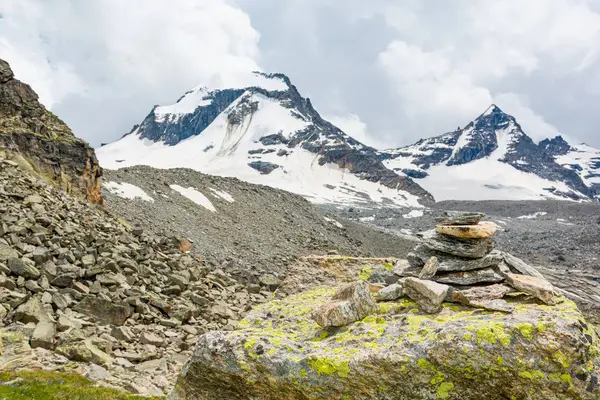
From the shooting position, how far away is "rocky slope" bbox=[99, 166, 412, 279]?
126 feet

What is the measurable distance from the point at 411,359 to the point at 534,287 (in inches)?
101

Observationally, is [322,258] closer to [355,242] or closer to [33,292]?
[33,292]

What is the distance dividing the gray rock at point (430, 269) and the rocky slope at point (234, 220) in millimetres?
24856

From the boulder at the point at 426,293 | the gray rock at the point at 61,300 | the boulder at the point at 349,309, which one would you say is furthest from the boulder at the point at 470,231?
the gray rock at the point at 61,300

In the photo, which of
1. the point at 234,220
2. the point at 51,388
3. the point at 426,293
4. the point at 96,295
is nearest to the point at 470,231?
the point at 426,293

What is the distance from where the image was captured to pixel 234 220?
52.5 metres

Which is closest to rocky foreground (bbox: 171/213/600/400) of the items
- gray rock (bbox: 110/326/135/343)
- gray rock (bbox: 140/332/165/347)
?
gray rock (bbox: 140/332/165/347)

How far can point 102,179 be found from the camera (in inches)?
1860

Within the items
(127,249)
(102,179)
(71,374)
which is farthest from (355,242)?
(71,374)

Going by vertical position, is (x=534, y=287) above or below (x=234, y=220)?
below

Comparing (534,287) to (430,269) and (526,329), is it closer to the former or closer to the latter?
(526,329)

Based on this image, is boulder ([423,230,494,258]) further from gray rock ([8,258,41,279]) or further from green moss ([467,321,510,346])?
gray rock ([8,258,41,279])

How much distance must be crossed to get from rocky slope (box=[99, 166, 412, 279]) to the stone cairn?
24.5 meters

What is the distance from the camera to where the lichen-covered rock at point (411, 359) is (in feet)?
18.1
